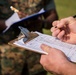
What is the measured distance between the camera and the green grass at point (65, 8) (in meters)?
5.16

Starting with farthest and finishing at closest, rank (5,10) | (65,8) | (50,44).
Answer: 1. (65,8)
2. (5,10)
3. (50,44)

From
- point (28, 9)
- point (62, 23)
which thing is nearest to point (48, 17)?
point (28, 9)

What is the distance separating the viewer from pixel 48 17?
7.27 feet

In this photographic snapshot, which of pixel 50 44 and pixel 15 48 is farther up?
pixel 50 44

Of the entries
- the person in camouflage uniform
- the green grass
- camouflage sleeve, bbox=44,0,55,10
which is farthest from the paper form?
the green grass

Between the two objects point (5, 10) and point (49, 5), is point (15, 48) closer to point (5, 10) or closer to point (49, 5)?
point (5, 10)

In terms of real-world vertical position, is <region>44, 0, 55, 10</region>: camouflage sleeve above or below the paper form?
above

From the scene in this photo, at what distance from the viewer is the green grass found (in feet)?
16.9

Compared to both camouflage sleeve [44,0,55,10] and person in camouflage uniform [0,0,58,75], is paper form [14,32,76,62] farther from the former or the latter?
camouflage sleeve [44,0,55,10]

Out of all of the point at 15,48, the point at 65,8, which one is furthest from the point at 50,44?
the point at 65,8

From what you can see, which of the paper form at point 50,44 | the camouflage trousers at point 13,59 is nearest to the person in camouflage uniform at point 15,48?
the camouflage trousers at point 13,59

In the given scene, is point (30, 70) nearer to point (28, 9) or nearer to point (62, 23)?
point (28, 9)

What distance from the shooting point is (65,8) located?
18.5 feet

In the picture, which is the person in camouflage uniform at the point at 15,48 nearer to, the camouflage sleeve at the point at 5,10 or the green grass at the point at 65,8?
the camouflage sleeve at the point at 5,10
